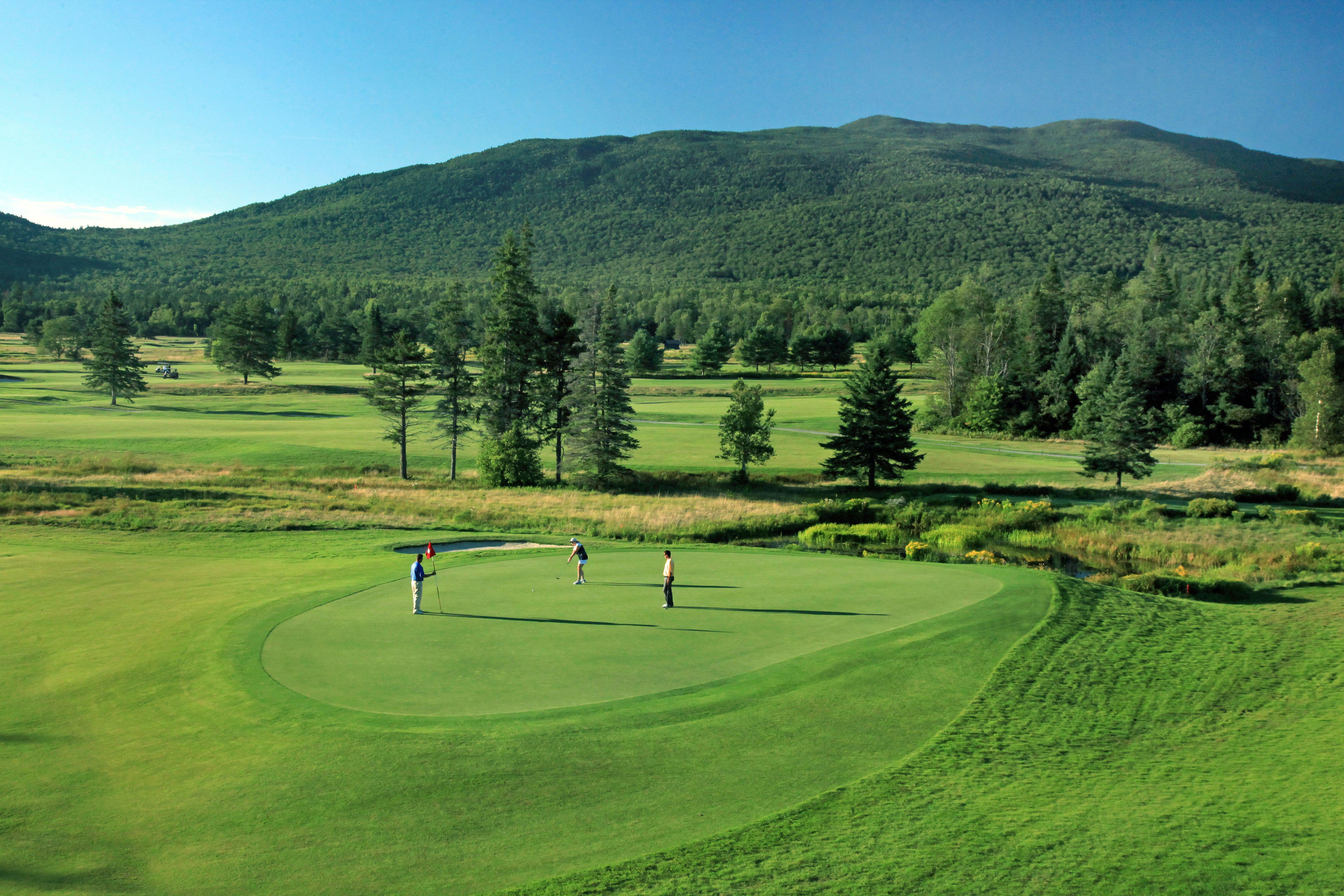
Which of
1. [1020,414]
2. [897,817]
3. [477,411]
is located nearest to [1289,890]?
[897,817]

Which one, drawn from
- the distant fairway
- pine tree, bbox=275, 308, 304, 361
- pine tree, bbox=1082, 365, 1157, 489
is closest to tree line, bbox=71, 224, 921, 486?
the distant fairway

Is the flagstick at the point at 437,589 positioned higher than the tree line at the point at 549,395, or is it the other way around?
the tree line at the point at 549,395

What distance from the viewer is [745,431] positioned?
51.3m

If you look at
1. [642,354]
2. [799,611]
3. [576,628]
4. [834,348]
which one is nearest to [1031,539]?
[799,611]

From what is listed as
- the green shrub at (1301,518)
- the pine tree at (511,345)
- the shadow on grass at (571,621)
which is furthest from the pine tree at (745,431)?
the shadow on grass at (571,621)

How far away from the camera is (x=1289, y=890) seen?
8.70m

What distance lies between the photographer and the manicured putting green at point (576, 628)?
14102 mm

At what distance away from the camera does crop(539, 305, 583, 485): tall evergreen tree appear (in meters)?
52.1

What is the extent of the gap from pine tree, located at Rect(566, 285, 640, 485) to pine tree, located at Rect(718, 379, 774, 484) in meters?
6.31

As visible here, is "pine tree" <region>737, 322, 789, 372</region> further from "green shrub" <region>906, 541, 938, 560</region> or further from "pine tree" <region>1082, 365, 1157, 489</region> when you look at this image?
"green shrub" <region>906, 541, 938, 560</region>

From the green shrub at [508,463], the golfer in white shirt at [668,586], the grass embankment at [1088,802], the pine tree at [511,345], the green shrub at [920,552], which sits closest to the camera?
the grass embankment at [1088,802]

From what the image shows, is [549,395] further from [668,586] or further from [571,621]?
[571,621]

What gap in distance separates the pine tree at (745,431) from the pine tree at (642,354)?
260ft

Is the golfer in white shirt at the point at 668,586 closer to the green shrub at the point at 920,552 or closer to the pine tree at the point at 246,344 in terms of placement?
the green shrub at the point at 920,552
